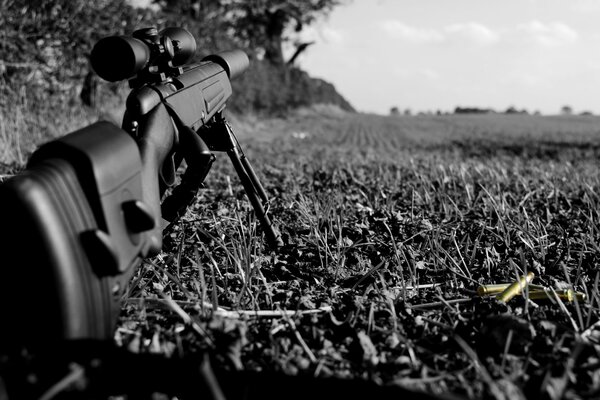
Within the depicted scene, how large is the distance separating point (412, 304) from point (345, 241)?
0.65m

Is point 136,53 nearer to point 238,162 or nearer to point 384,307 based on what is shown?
point 238,162

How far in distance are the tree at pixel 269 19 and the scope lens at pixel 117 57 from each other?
2195 cm

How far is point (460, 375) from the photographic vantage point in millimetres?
1248

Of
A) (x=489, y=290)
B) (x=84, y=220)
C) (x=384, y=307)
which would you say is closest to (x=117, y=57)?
(x=84, y=220)

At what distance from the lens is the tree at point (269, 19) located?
77.2 ft

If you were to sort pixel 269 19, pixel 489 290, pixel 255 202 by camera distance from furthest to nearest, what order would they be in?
pixel 269 19, pixel 255 202, pixel 489 290

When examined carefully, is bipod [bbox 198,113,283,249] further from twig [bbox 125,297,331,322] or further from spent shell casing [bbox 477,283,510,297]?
spent shell casing [bbox 477,283,510,297]

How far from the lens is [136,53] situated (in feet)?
5.25

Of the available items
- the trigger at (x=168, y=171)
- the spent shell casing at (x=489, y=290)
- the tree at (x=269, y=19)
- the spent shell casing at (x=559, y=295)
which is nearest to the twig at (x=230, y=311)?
the trigger at (x=168, y=171)

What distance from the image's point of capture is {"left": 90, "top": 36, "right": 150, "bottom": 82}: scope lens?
1584 millimetres

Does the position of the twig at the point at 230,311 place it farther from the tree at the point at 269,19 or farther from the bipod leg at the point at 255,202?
Answer: the tree at the point at 269,19

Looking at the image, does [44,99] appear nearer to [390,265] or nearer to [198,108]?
[198,108]

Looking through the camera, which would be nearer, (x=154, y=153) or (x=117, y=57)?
(x=154, y=153)

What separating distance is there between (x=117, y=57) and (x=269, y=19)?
1007 inches
